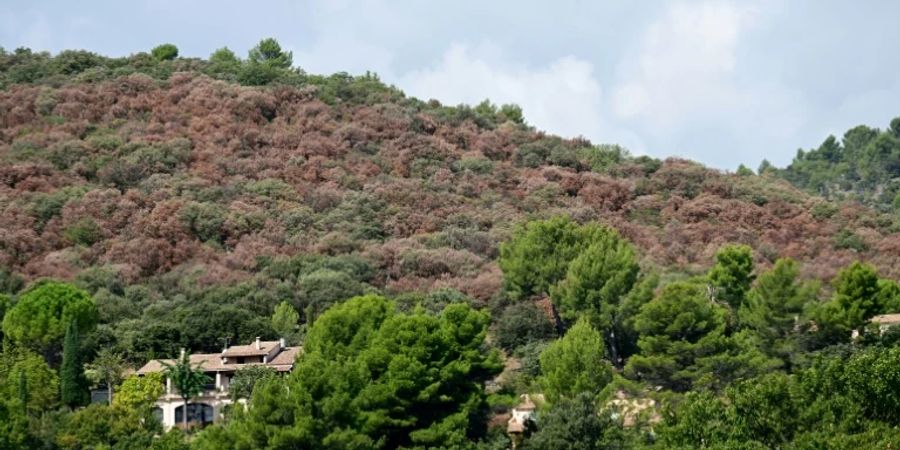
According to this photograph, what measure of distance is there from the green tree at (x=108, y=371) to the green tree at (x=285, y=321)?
26.5ft

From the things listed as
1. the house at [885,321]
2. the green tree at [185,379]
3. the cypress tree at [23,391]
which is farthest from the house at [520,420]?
the cypress tree at [23,391]

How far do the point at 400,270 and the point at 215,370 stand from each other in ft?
69.1

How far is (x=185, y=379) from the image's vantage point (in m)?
57.2

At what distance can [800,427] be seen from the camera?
146 ft

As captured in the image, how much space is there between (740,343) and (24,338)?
28041 millimetres

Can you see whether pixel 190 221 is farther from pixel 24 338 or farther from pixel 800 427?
pixel 800 427

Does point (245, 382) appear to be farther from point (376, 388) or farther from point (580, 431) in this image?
point (580, 431)

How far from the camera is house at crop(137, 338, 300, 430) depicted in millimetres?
58812

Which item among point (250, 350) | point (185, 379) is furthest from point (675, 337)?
point (185, 379)

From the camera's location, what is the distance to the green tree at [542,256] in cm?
6694

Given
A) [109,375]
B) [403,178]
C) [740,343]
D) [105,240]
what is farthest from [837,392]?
[403,178]

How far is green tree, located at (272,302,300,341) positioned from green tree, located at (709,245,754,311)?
726 inches

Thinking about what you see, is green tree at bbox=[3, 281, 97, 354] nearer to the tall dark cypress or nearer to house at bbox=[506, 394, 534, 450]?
the tall dark cypress

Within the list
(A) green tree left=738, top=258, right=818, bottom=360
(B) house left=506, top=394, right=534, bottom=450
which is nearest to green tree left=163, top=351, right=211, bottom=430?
(B) house left=506, top=394, right=534, bottom=450
